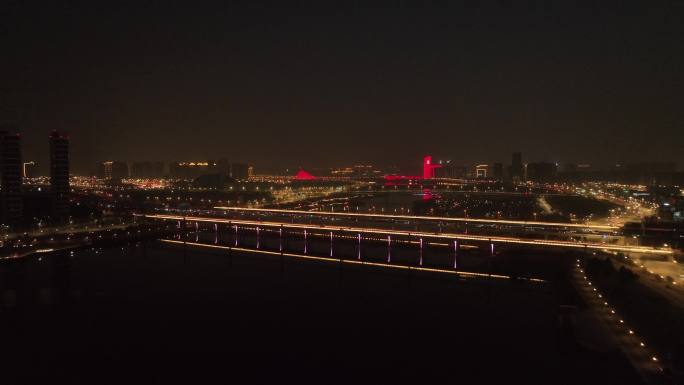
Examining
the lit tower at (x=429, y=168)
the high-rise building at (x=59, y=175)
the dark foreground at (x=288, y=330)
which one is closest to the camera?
the dark foreground at (x=288, y=330)

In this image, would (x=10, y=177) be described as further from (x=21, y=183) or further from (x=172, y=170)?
(x=172, y=170)

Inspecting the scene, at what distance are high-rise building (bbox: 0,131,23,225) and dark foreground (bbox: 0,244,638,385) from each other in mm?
6380

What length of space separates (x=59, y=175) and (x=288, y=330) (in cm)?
1477

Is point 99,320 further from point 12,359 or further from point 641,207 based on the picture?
point 641,207

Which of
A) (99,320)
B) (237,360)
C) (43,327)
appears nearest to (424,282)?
(237,360)

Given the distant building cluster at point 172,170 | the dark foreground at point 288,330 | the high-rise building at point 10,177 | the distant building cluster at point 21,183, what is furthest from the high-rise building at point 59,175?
the distant building cluster at point 172,170

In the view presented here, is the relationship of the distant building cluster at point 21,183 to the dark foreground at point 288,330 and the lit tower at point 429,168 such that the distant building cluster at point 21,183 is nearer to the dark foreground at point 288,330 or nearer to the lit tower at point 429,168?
the dark foreground at point 288,330

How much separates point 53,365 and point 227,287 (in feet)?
11.5

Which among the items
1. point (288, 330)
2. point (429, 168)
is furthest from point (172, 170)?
point (288, 330)

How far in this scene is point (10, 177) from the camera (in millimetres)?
15492

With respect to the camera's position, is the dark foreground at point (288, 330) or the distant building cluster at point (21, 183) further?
the distant building cluster at point (21, 183)

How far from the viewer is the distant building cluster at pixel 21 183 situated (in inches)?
606

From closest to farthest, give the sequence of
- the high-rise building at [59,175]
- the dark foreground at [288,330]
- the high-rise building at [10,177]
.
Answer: the dark foreground at [288,330]
the high-rise building at [10,177]
the high-rise building at [59,175]

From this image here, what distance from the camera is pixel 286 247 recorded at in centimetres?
1267
